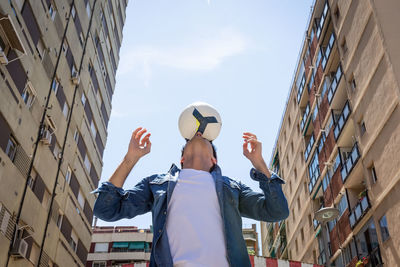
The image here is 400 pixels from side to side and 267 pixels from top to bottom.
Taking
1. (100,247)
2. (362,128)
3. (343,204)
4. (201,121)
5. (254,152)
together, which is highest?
(100,247)

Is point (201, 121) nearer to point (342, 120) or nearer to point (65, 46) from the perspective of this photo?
point (65, 46)

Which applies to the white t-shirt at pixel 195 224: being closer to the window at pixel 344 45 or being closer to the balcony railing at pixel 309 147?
the window at pixel 344 45

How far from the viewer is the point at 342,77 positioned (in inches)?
1015

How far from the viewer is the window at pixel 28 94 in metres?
19.7

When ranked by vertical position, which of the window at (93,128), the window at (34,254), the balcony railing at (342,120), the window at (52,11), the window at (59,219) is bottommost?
the window at (34,254)

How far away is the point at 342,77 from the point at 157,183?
75.9 ft

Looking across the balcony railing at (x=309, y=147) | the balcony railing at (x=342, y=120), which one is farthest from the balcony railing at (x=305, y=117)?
the balcony railing at (x=342, y=120)

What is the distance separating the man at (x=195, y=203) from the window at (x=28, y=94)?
16537mm

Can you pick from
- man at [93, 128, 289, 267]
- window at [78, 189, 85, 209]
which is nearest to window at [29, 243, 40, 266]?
window at [78, 189, 85, 209]

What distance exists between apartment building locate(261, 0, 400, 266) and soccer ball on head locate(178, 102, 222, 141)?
1178 centimetres

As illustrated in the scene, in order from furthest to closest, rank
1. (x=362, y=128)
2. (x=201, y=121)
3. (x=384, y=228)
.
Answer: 1. (x=362, y=128)
2. (x=384, y=228)
3. (x=201, y=121)

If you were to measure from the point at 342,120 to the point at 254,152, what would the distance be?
22.8m

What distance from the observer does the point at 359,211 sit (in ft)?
74.2

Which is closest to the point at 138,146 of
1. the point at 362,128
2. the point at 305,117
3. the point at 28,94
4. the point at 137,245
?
the point at 28,94
